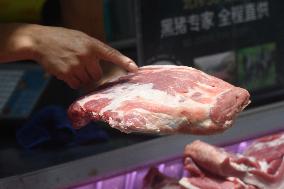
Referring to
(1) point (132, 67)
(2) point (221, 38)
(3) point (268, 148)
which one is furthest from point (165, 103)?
(2) point (221, 38)

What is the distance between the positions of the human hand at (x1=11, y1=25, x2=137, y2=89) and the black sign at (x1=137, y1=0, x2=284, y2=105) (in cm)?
97

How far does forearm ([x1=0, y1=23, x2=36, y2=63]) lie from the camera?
1571 mm

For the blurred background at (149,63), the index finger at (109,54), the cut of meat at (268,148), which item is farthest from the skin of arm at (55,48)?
the cut of meat at (268,148)

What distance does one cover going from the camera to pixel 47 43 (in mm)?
1566

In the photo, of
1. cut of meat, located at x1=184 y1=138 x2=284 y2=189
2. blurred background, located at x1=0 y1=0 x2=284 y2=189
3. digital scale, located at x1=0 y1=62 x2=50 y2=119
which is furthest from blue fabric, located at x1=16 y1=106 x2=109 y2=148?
cut of meat, located at x1=184 y1=138 x2=284 y2=189

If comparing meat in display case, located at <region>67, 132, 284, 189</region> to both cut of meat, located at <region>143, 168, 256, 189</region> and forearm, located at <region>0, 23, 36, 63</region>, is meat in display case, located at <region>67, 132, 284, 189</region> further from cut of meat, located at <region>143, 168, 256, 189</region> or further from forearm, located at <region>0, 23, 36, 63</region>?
forearm, located at <region>0, 23, 36, 63</region>

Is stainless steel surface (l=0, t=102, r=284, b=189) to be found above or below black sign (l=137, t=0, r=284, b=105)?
below

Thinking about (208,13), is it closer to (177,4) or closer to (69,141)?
(177,4)

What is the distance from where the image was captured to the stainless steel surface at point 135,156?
6.30ft

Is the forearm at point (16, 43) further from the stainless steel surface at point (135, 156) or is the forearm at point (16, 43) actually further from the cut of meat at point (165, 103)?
the stainless steel surface at point (135, 156)

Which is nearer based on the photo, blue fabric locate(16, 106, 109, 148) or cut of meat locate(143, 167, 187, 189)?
cut of meat locate(143, 167, 187, 189)

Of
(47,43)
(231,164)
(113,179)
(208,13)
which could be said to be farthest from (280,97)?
(47,43)

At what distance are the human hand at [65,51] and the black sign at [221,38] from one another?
0.97 m

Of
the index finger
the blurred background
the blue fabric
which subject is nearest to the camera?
the index finger
